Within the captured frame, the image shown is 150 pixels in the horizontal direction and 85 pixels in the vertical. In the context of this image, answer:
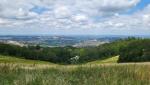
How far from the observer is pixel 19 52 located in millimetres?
131250

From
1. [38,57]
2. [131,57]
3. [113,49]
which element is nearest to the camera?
[131,57]

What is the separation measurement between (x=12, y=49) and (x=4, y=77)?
128 meters

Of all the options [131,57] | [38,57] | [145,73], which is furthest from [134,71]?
[38,57]

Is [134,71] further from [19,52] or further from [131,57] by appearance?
[19,52]

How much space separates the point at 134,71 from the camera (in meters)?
8.67

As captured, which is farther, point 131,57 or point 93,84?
point 131,57

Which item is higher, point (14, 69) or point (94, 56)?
point (14, 69)

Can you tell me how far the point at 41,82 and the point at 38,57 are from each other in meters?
123

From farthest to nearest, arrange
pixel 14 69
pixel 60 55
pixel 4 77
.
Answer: pixel 60 55
pixel 14 69
pixel 4 77

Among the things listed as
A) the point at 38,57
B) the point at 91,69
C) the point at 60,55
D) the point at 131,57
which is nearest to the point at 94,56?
the point at 60,55

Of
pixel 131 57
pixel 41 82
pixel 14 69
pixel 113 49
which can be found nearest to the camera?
pixel 41 82

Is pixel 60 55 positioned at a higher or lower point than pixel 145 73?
lower

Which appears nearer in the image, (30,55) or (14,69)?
(14,69)

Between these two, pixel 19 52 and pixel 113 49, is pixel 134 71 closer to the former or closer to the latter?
pixel 19 52
